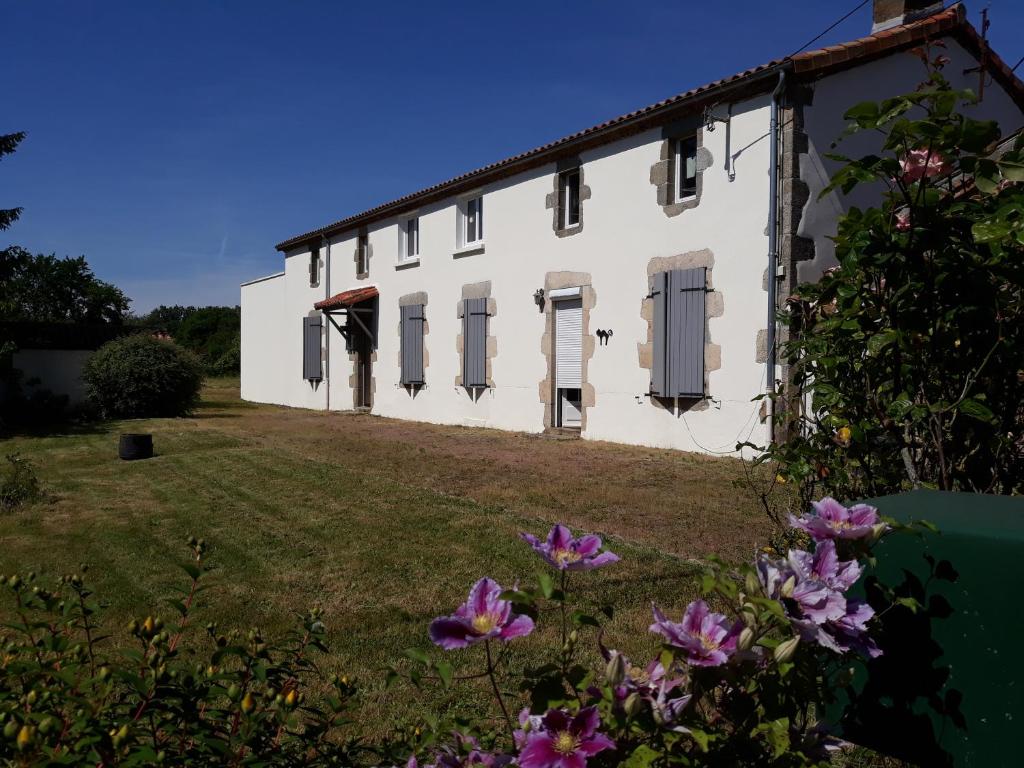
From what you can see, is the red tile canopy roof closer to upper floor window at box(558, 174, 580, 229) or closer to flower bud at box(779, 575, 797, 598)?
upper floor window at box(558, 174, 580, 229)

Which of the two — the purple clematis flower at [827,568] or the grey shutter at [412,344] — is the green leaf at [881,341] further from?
the grey shutter at [412,344]

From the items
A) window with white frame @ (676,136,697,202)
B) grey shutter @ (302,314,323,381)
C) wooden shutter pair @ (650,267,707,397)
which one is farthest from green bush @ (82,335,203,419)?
window with white frame @ (676,136,697,202)

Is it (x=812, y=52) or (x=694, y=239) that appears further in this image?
A: (x=694, y=239)

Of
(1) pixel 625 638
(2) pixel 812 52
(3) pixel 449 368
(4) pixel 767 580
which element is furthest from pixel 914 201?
(3) pixel 449 368

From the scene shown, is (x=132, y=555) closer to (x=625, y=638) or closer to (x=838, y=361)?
(x=625, y=638)

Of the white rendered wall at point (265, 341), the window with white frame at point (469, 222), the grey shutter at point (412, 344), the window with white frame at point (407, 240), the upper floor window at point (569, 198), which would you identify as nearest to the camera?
the upper floor window at point (569, 198)

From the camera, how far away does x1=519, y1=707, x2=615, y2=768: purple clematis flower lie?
3.65 feet

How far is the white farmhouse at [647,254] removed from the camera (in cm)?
916

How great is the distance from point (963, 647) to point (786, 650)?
701mm

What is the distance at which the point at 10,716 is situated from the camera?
1.27 m

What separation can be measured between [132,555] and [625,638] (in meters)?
3.59

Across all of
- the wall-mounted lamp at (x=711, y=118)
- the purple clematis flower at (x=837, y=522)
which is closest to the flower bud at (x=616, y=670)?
the purple clematis flower at (x=837, y=522)

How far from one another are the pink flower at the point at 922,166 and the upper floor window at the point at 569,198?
10.2 metres

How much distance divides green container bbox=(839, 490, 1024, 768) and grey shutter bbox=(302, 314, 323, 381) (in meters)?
19.4
